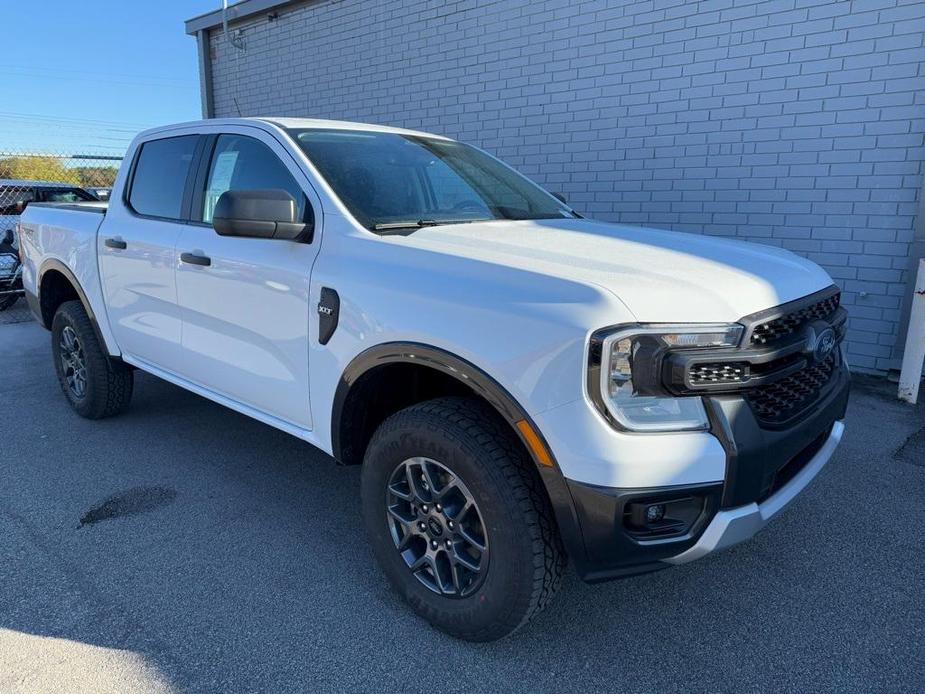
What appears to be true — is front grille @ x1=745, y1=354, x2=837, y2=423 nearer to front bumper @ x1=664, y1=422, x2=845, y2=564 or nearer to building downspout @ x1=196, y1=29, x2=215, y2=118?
front bumper @ x1=664, y1=422, x2=845, y2=564

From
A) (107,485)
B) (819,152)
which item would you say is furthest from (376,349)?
(819,152)

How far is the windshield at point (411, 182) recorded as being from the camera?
2.90 m

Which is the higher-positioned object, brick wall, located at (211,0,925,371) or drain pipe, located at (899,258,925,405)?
brick wall, located at (211,0,925,371)

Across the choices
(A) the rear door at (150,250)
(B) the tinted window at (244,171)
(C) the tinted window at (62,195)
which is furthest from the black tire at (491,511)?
(C) the tinted window at (62,195)

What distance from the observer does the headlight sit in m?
1.91

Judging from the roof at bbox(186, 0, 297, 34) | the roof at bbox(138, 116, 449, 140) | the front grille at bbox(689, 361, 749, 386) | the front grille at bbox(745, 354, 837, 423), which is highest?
the roof at bbox(186, 0, 297, 34)

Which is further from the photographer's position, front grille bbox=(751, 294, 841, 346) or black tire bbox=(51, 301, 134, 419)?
black tire bbox=(51, 301, 134, 419)

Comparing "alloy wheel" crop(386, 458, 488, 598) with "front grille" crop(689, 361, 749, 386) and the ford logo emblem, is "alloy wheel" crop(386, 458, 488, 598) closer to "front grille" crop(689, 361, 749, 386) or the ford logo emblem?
"front grille" crop(689, 361, 749, 386)

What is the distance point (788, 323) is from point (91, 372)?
13.9ft

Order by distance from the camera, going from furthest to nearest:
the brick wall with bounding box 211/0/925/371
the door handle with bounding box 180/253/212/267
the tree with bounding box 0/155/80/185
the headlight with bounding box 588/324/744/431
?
1. the tree with bounding box 0/155/80/185
2. the brick wall with bounding box 211/0/925/371
3. the door handle with bounding box 180/253/212/267
4. the headlight with bounding box 588/324/744/431

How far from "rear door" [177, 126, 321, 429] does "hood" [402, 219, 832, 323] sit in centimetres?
60

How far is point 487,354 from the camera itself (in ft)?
6.97

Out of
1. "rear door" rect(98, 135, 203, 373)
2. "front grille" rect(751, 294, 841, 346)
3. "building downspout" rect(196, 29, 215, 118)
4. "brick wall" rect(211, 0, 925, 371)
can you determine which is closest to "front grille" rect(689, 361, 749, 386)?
"front grille" rect(751, 294, 841, 346)

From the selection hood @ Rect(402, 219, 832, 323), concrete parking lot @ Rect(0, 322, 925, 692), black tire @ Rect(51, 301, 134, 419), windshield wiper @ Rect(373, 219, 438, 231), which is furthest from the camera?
black tire @ Rect(51, 301, 134, 419)
